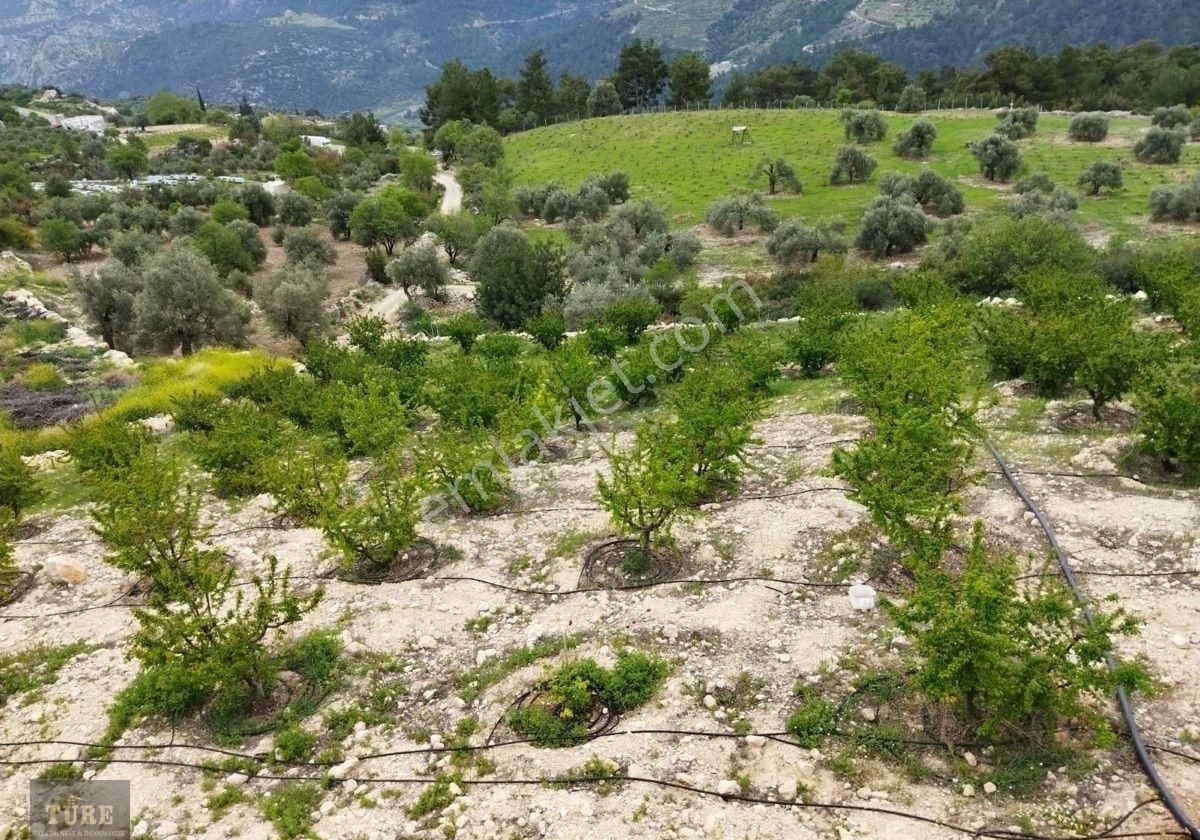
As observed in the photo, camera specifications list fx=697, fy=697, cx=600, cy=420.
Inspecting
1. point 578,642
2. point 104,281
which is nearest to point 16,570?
point 578,642

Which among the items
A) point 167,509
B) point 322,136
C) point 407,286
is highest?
point 322,136

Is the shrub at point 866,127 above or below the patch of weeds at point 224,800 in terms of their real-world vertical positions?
above

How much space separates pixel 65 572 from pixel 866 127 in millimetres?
55304

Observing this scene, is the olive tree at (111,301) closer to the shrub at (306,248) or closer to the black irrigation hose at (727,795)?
the shrub at (306,248)

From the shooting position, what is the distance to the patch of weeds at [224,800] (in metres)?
6.63

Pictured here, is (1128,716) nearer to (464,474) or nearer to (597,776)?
(597,776)

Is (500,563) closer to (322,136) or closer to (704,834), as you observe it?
(704,834)

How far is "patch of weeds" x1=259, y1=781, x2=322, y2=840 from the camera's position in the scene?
20.7 ft

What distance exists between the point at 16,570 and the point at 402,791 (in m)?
8.74

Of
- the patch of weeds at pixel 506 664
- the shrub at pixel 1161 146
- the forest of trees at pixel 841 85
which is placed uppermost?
the forest of trees at pixel 841 85

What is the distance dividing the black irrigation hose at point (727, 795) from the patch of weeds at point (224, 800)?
0.71 ft

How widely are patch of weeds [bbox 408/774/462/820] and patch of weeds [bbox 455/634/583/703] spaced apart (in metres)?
1.12

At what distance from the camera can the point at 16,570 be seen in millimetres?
11148

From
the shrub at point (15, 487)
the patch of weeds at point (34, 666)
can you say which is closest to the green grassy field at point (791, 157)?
the shrub at point (15, 487)
